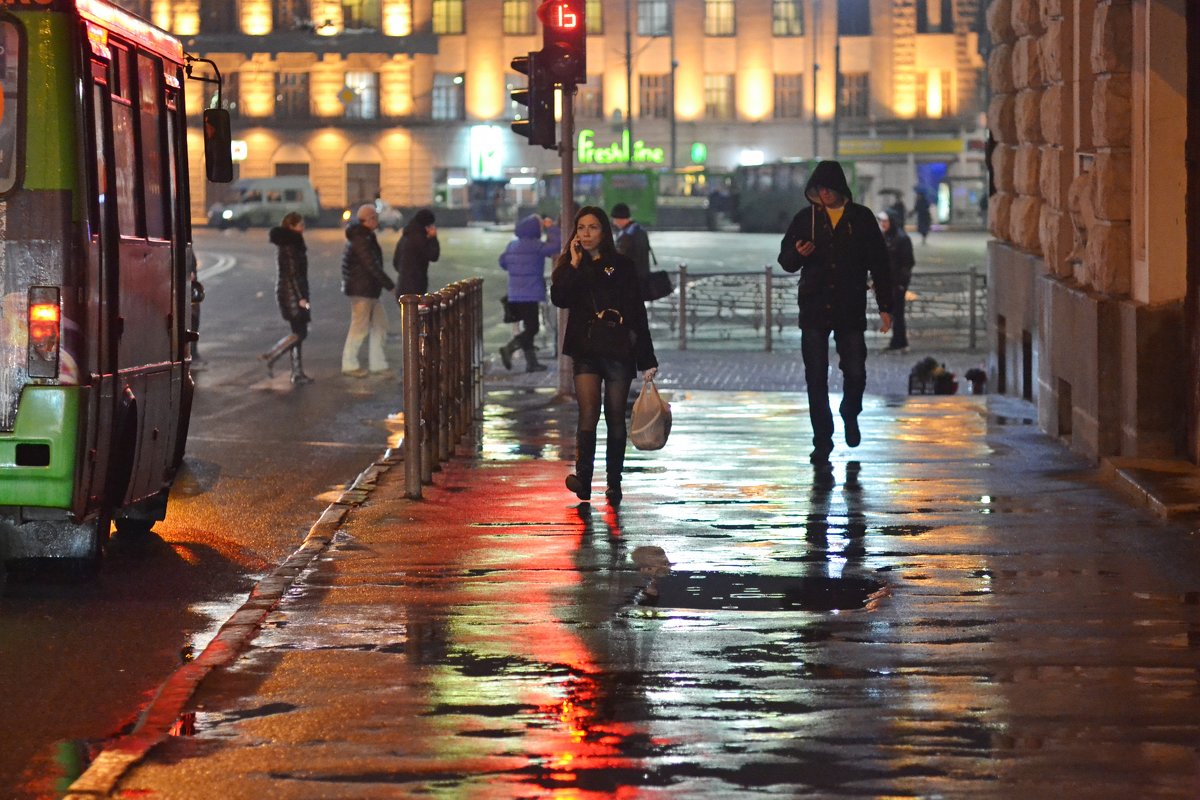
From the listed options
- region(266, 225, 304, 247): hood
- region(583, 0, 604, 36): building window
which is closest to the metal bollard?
region(266, 225, 304, 247): hood

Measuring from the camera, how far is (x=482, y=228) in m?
80.1

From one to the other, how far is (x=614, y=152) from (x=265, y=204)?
15.8 meters

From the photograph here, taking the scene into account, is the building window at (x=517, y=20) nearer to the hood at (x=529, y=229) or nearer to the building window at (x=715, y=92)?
the building window at (x=715, y=92)

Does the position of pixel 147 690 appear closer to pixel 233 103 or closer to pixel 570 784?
pixel 570 784

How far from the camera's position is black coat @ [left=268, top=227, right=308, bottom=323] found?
22562mm

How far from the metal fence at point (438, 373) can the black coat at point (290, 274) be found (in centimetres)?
532

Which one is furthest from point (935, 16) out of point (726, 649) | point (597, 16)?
point (726, 649)

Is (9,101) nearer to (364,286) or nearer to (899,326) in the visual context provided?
(364,286)

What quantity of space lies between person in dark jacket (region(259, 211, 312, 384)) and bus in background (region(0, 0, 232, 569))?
11.5 m

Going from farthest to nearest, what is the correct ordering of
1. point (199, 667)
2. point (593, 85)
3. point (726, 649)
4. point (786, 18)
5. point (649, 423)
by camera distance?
point (786, 18), point (593, 85), point (649, 423), point (726, 649), point (199, 667)

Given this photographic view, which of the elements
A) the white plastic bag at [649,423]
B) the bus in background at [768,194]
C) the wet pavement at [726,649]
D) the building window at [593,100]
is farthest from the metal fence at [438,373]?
the building window at [593,100]

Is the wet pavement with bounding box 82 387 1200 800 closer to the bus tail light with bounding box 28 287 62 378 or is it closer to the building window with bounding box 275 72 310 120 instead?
the bus tail light with bounding box 28 287 62 378

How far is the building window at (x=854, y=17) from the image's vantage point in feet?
294

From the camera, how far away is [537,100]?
18500 millimetres
